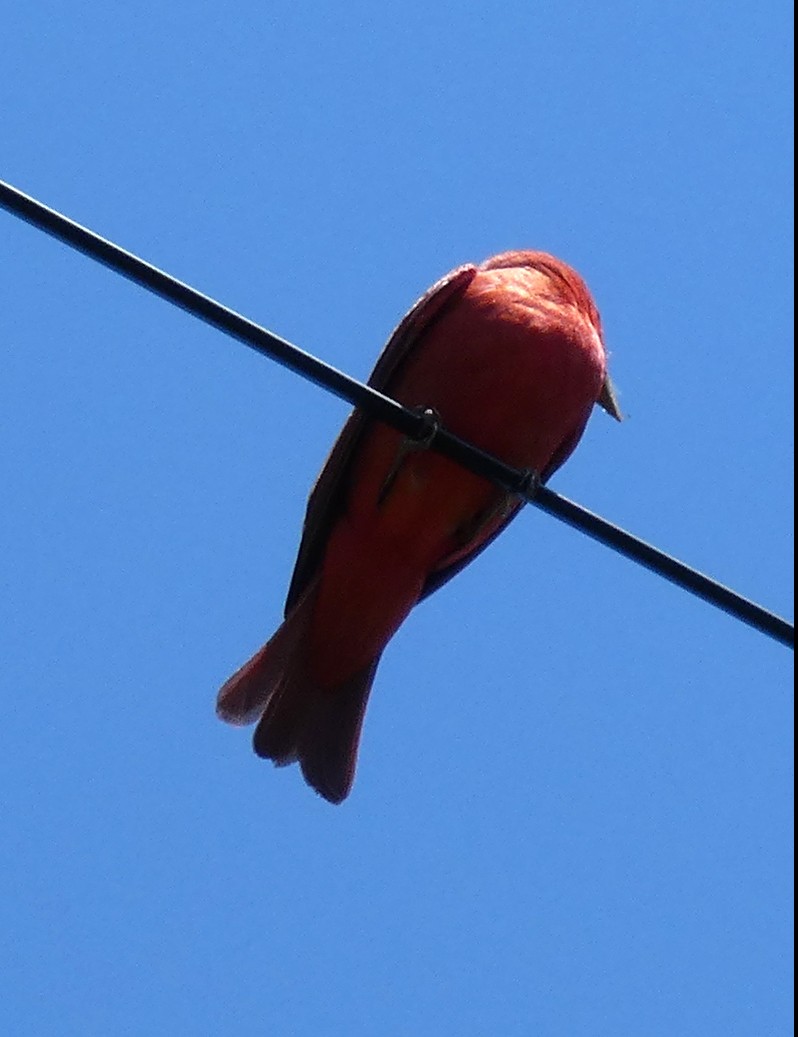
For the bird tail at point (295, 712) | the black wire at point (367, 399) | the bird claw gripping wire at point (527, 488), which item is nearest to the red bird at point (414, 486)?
the bird tail at point (295, 712)

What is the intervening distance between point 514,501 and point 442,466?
0.34 m

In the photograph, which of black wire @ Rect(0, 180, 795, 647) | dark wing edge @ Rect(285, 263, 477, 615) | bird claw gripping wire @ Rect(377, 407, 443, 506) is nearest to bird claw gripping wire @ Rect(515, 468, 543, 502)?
black wire @ Rect(0, 180, 795, 647)

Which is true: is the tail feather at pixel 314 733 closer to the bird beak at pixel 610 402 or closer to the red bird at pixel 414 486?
the red bird at pixel 414 486

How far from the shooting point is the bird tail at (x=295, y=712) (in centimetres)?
527

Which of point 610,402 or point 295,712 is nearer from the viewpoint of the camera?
point 295,712

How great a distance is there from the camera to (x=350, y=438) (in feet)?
16.6

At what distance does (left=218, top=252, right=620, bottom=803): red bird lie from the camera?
4.88m

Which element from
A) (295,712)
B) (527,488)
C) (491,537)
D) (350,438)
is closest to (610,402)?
(491,537)

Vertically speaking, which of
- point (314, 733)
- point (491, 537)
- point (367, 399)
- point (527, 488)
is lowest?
point (367, 399)

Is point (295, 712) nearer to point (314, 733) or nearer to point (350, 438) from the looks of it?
point (314, 733)

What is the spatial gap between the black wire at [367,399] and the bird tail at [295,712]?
1708 mm

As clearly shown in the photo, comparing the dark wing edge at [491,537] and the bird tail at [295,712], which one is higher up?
the dark wing edge at [491,537]

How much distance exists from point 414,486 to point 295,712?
0.89 m

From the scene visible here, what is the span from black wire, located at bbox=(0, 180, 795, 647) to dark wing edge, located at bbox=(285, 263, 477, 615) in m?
1.42
